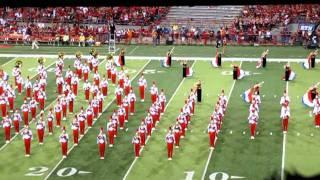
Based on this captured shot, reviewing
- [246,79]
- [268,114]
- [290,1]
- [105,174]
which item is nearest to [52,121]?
[105,174]

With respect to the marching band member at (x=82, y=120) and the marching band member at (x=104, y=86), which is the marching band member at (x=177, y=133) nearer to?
the marching band member at (x=82, y=120)

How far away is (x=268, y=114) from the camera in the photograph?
24.4 meters

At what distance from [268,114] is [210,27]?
53.6 ft

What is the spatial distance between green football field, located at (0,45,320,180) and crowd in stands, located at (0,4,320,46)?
722 cm

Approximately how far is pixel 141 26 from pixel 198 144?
19409mm

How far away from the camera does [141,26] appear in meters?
40.1

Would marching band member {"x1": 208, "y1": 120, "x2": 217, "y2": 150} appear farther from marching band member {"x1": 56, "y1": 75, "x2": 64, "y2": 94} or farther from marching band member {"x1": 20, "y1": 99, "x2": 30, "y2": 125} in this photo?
marching band member {"x1": 56, "y1": 75, "x2": 64, "y2": 94}

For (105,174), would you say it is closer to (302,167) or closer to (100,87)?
(302,167)

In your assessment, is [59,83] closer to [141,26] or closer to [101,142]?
[101,142]

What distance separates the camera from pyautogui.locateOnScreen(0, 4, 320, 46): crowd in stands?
123ft

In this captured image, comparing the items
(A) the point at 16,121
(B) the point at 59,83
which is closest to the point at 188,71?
(B) the point at 59,83

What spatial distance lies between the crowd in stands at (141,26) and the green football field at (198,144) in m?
7.22

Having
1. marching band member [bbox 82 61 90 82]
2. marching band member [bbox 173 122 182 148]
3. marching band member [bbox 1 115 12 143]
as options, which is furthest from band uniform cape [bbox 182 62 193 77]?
marching band member [bbox 1 115 12 143]

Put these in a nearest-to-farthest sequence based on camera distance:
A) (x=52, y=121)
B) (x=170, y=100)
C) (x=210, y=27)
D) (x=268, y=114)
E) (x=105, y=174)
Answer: (x=105, y=174)
(x=52, y=121)
(x=268, y=114)
(x=170, y=100)
(x=210, y=27)
